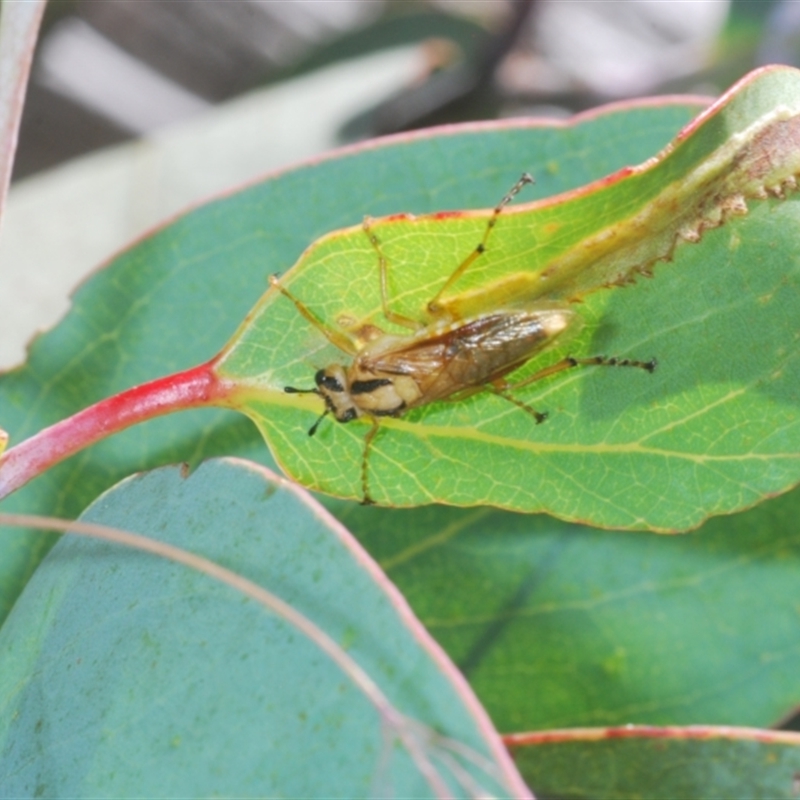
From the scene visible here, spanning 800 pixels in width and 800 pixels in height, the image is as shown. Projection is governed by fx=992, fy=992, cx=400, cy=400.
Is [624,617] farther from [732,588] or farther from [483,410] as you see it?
[483,410]

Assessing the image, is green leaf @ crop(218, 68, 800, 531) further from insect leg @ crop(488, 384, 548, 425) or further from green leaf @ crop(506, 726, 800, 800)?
green leaf @ crop(506, 726, 800, 800)

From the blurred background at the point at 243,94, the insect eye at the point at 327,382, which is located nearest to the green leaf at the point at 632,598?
the insect eye at the point at 327,382

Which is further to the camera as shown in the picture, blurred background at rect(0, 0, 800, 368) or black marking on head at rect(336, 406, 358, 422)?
blurred background at rect(0, 0, 800, 368)

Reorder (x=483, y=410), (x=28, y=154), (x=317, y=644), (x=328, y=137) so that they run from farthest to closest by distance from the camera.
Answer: (x=28, y=154), (x=328, y=137), (x=483, y=410), (x=317, y=644)

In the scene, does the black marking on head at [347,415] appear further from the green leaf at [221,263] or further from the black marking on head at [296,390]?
the green leaf at [221,263]

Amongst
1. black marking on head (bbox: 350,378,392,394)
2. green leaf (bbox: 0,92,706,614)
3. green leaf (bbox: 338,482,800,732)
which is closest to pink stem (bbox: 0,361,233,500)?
black marking on head (bbox: 350,378,392,394)

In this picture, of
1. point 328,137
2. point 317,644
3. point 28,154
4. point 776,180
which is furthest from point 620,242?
point 28,154
